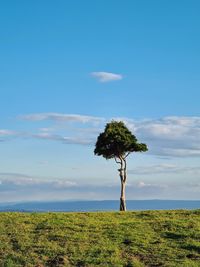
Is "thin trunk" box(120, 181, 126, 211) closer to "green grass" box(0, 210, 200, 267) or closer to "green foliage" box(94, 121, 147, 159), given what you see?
"green foliage" box(94, 121, 147, 159)

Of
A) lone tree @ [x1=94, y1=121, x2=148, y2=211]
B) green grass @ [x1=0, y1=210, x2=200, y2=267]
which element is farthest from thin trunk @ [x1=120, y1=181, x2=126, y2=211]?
green grass @ [x1=0, y1=210, x2=200, y2=267]

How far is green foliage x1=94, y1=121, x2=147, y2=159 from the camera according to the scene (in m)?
51.8

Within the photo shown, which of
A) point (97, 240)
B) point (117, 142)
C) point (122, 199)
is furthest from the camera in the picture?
point (117, 142)

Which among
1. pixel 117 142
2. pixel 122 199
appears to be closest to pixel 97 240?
pixel 122 199

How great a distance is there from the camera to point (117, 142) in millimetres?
51812

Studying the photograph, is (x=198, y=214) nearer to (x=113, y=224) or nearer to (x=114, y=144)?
(x=113, y=224)

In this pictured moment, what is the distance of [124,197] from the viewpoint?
50562mm

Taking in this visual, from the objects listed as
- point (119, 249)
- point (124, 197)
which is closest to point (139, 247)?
point (119, 249)

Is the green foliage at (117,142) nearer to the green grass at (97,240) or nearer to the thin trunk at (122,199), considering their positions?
the thin trunk at (122,199)

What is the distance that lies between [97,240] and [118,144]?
85.1ft

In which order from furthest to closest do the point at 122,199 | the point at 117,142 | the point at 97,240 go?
the point at 117,142 → the point at 122,199 → the point at 97,240

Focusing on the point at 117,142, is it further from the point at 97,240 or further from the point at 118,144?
the point at 97,240

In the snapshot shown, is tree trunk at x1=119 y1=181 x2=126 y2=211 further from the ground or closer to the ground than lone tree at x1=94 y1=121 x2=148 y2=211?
closer to the ground

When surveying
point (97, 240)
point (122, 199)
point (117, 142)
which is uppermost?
point (117, 142)
